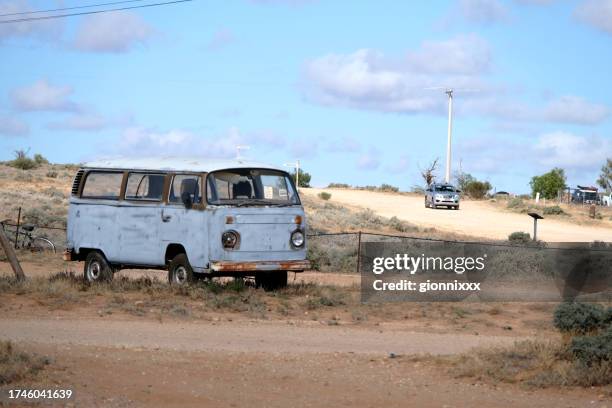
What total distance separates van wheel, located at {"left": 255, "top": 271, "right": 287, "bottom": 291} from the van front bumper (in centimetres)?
64

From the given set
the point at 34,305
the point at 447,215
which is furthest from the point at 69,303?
the point at 447,215

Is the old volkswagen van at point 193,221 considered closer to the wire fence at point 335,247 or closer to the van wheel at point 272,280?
the van wheel at point 272,280

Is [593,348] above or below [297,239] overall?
below

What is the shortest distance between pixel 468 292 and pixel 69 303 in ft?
26.6

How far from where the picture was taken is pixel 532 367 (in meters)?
11.1

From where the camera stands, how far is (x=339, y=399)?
9.95 metres

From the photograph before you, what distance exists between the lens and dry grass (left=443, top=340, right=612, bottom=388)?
34.5ft

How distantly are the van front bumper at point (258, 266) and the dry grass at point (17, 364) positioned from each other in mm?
5901

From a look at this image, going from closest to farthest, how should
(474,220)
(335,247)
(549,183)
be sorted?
(335,247) → (474,220) → (549,183)

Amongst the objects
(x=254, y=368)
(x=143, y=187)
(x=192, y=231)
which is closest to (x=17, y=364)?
(x=254, y=368)

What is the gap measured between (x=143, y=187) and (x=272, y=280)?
9.39 feet

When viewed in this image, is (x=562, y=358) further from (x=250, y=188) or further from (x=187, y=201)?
(x=187, y=201)

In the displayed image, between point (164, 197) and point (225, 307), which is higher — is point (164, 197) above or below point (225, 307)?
above

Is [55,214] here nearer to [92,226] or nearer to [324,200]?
[92,226]
